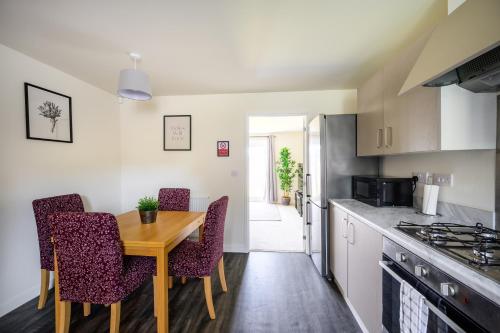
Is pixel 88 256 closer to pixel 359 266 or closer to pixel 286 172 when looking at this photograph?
pixel 359 266

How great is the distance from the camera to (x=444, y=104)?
132 centimetres

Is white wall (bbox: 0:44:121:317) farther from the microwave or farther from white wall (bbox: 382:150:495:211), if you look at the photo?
white wall (bbox: 382:150:495:211)

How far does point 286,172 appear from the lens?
22.4 ft

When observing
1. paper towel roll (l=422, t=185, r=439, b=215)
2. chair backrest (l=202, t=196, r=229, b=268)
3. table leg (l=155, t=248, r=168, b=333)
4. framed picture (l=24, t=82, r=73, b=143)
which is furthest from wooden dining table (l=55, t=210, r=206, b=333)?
paper towel roll (l=422, t=185, r=439, b=215)

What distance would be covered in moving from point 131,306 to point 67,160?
Answer: 177 cm

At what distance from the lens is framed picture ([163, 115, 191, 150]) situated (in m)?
3.38

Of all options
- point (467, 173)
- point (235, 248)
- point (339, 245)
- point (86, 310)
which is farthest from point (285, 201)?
point (86, 310)

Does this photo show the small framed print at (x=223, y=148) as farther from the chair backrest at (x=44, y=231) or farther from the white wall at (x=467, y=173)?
the white wall at (x=467, y=173)

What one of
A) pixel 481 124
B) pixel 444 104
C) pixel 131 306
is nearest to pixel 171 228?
pixel 131 306

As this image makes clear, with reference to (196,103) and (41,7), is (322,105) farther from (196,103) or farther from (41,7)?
(41,7)

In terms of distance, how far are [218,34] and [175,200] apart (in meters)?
1.96


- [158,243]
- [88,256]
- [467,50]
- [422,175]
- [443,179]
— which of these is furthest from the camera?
[422,175]

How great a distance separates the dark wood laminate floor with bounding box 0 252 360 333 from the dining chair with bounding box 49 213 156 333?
0.44m

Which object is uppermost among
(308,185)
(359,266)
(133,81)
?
(133,81)
